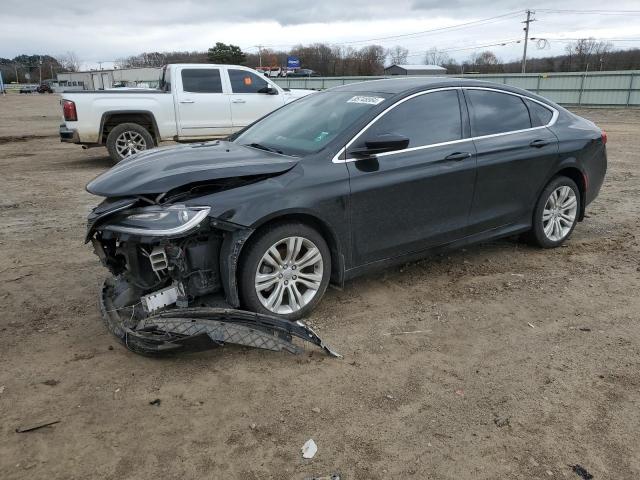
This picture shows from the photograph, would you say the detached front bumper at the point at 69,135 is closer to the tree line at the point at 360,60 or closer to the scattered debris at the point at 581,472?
the scattered debris at the point at 581,472

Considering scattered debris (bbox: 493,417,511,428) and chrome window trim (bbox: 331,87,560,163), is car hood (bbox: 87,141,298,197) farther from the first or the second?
scattered debris (bbox: 493,417,511,428)

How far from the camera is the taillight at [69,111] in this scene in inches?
380

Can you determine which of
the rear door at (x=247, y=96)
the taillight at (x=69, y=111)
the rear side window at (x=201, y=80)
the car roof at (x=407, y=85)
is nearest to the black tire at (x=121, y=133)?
the taillight at (x=69, y=111)

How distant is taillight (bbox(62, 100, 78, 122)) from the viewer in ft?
31.7

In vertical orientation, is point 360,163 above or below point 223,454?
above

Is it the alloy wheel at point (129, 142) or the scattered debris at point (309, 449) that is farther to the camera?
the alloy wheel at point (129, 142)

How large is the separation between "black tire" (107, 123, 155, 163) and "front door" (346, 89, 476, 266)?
23.8ft

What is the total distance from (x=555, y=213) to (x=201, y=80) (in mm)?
7855

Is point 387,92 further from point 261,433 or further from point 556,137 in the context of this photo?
point 261,433

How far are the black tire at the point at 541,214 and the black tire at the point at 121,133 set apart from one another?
7.56m

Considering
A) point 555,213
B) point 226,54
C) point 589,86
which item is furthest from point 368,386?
point 226,54

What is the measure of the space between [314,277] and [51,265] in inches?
109

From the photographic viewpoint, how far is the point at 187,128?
35.1 ft

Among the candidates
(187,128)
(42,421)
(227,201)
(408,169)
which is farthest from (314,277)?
(187,128)
